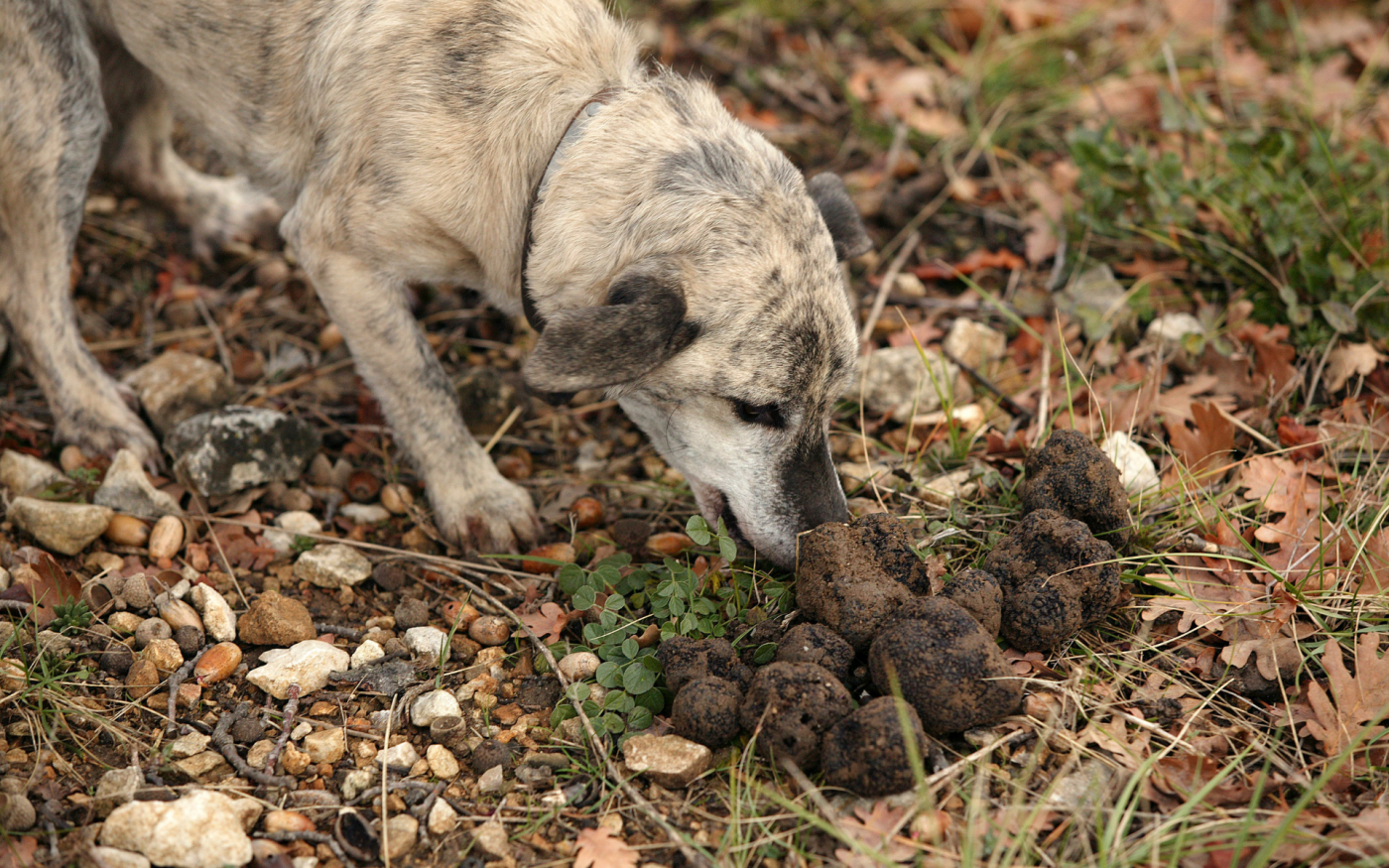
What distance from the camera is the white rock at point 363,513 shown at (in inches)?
154

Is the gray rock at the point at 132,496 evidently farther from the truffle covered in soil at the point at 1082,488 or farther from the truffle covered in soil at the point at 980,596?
the truffle covered in soil at the point at 1082,488

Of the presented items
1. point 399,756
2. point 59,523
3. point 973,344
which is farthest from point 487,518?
point 973,344

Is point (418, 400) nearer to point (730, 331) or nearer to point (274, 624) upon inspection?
point (274, 624)

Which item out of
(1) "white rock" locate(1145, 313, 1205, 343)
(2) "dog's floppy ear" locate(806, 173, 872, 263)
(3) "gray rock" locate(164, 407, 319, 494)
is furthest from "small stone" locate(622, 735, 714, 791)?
(1) "white rock" locate(1145, 313, 1205, 343)

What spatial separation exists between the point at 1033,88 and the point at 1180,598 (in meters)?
3.83

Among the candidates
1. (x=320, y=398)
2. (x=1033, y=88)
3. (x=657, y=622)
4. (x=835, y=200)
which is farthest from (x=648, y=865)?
(x=1033, y=88)

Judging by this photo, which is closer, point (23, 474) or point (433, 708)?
point (433, 708)

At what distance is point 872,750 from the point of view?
251cm

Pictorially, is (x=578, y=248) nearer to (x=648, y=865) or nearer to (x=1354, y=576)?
(x=648, y=865)

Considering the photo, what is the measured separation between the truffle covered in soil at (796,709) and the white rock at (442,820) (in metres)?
0.83

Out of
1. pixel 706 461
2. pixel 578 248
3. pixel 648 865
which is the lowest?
pixel 648 865

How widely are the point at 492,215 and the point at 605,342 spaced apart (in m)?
0.89

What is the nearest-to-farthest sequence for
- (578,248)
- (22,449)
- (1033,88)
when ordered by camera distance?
(578,248) → (22,449) → (1033,88)

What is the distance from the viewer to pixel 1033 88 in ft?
19.5
